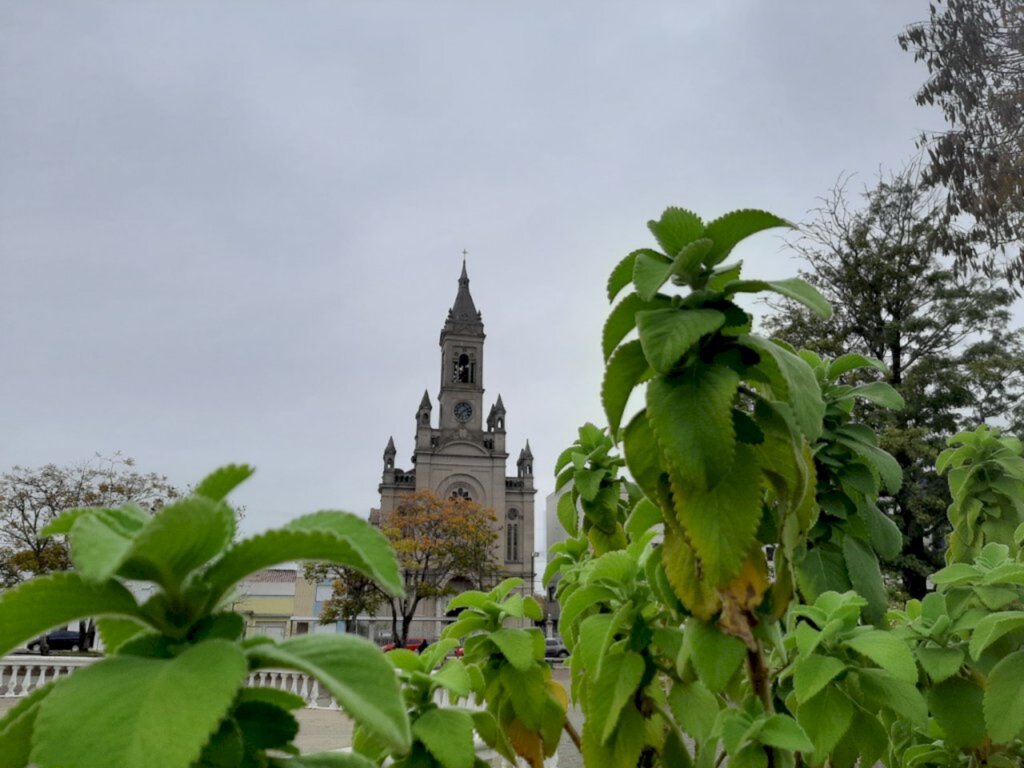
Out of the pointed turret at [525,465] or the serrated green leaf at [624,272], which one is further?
the pointed turret at [525,465]

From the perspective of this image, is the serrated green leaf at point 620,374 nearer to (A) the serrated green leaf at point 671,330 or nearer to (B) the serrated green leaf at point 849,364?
(A) the serrated green leaf at point 671,330

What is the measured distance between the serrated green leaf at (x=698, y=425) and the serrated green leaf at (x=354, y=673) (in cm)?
63

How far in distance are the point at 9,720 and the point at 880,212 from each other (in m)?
23.4

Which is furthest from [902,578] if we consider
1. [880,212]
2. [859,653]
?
[859,653]

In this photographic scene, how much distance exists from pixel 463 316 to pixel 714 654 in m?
75.1

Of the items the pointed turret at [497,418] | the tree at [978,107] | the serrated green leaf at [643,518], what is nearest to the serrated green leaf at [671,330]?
the serrated green leaf at [643,518]

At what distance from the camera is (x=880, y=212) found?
20.8m

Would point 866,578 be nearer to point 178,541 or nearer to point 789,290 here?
point 789,290

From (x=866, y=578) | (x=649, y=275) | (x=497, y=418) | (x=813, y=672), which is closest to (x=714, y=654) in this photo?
(x=813, y=672)

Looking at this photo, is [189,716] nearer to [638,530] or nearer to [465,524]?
[638,530]

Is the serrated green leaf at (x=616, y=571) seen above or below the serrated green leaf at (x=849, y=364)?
below

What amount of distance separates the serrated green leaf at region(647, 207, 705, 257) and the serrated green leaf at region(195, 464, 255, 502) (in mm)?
983

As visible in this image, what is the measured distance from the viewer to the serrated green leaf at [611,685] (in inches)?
68.2

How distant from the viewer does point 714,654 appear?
1439 millimetres
